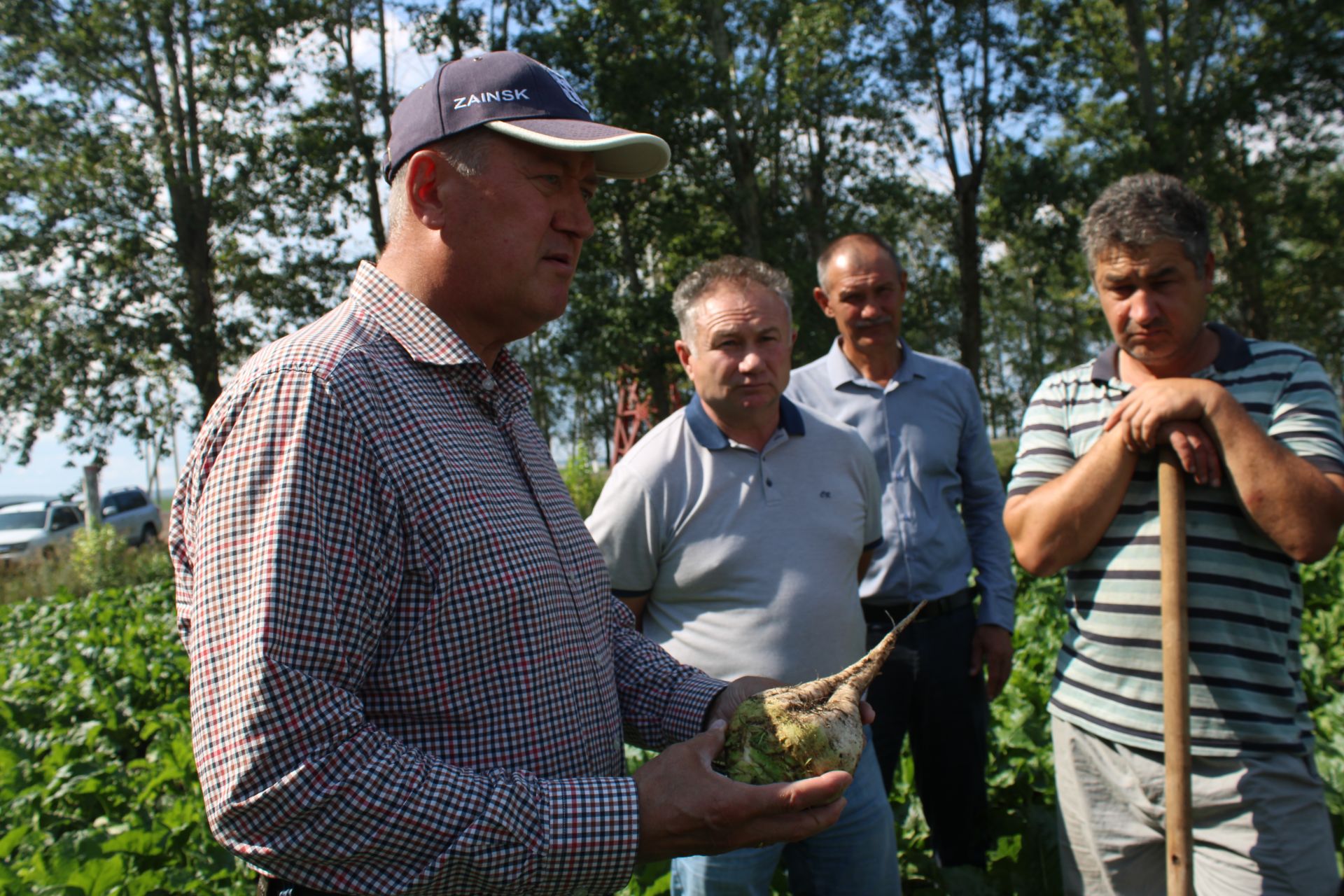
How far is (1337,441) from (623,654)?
187cm

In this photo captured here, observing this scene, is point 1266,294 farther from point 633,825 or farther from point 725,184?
point 633,825

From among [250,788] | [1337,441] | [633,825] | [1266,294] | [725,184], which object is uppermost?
[725,184]

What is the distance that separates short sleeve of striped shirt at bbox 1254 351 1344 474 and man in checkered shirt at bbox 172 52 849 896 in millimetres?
1659

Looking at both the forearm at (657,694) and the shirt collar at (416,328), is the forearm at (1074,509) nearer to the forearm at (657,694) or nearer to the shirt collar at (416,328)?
the forearm at (657,694)

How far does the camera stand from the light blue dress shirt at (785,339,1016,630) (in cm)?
375

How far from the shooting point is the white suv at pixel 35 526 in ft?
74.1

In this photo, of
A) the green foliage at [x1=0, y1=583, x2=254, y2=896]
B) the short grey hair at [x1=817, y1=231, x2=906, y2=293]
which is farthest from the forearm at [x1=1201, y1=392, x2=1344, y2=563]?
the green foliage at [x1=0, y1=583, x2=254, y2=896]

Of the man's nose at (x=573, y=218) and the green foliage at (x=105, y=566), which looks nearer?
the man's nose at (x=573, y=218)

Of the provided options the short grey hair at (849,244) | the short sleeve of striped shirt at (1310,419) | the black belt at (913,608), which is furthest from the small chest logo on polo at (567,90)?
the black belt at (913,608)

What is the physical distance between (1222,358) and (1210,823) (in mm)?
1205

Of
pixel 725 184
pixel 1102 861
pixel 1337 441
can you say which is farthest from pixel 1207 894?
pixel 725 184

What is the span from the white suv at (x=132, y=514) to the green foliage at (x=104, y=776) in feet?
64.8

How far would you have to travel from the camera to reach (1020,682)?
5.32m

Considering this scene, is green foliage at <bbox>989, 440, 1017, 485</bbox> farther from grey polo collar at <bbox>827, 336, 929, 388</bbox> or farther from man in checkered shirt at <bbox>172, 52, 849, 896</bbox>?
man in checkered shirt at <bbox>172, 52, 849, 896</bbox>
